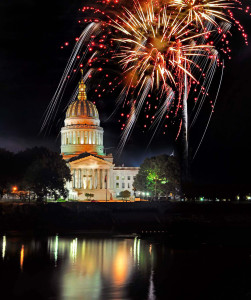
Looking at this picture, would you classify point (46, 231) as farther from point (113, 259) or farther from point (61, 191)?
point (61, 191)

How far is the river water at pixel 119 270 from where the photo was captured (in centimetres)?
4406

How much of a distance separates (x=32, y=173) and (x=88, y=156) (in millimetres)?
49710

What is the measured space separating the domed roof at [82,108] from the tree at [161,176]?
3593cm

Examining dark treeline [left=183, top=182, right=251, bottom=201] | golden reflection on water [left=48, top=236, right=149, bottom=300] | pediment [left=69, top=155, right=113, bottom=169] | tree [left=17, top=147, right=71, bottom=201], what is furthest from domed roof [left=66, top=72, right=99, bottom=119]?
golden reflection on water [left=48, top=236, right=149, bottom=300]

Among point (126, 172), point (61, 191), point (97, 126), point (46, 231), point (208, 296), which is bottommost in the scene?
point (208, 296)

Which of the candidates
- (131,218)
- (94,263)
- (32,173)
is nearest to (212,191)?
(131,218)

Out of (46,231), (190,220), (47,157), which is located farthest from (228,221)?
(47,157)

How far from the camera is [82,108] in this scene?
17838 cm

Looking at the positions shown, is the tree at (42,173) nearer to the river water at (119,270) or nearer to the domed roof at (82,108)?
the river water at (119,270)

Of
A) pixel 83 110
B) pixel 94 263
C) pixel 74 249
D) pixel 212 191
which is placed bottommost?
pixel 94 263

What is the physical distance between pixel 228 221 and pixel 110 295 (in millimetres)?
58987

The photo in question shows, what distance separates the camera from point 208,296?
4334 centimetres

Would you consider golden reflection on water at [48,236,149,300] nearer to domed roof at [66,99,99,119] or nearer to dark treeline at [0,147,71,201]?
dark treeline at [0,147,71,201]

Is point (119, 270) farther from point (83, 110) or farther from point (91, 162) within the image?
point (83, 110)
